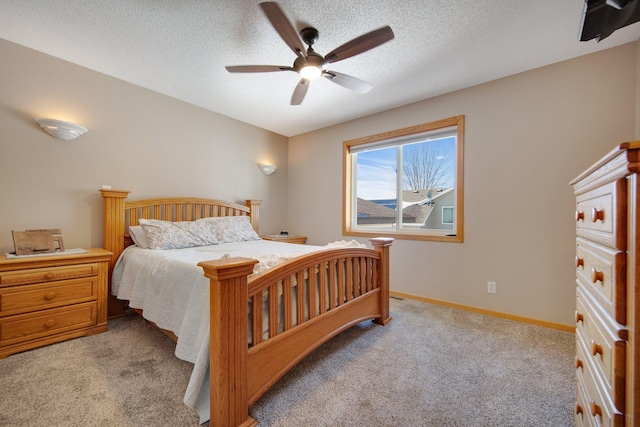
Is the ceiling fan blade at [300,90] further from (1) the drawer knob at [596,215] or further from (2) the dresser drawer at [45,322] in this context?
(2) the dresser drawer at [45,322]

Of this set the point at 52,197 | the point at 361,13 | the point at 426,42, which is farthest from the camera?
the point at 52,197

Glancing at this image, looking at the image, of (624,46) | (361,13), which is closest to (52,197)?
(361,13)

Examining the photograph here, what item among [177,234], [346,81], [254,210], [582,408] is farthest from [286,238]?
[582,408]

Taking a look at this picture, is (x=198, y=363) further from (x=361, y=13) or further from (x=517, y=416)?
(x=361, y=13)

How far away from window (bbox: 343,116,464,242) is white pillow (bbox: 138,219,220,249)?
6.23 ft

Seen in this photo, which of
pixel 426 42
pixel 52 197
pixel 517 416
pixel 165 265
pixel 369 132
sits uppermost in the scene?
pixel 426 42

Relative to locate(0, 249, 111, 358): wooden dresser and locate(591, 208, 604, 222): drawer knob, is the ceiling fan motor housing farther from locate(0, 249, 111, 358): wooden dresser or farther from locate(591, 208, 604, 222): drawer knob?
locate(0, 249, 111, 358): wooden dresser

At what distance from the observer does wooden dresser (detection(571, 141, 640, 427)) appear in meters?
0.67

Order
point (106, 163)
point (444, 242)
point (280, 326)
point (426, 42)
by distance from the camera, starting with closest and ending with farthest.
Result: 1. point (280, 326)
2. point (426, 42)
3. point (106, 163)
4. point (444, 242)

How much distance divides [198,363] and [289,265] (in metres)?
0.66

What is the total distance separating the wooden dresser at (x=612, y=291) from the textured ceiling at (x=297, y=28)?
1554 millimetres

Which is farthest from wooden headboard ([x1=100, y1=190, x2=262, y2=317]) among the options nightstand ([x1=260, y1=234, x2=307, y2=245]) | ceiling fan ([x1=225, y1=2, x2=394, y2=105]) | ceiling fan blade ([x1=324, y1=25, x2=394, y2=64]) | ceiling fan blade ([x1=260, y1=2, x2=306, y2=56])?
ceiling fan blade ([x1=324, y1=25, x2=394, y2=64])

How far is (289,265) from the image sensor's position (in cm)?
160

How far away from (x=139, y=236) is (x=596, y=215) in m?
3.32
